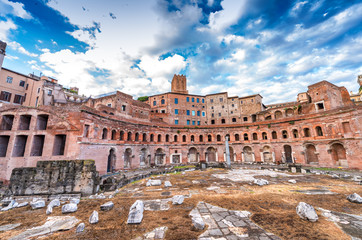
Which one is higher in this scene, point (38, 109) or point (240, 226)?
point (38, 109)

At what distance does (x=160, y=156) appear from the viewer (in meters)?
26.0

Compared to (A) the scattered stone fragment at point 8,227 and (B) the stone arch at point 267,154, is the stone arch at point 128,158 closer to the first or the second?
(A) the scattered stone fragment at point 8,227

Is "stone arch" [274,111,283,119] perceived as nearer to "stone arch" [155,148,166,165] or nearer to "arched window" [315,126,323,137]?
"arched window" [315,126,323,137]

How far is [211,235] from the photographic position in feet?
13.6

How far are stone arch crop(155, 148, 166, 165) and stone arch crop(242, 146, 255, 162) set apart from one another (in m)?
15.2

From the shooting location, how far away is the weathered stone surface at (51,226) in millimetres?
4398

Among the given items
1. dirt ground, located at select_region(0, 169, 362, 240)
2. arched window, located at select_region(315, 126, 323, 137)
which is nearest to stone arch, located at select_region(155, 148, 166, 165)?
dirt ground, located at select_region(0, 169, 362, 240)

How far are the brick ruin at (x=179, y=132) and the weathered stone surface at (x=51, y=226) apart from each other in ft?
17.1

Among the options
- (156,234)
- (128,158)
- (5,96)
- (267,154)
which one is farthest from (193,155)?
(5,96)

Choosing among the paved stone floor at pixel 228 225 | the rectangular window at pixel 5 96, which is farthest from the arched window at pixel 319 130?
the rectangular window at pixel 5 96

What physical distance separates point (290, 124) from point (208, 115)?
18.1m

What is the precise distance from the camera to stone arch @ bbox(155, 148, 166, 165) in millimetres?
25562

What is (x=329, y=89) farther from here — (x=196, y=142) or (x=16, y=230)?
(x=16, y=230)

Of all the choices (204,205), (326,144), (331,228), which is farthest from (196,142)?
(331,228)
